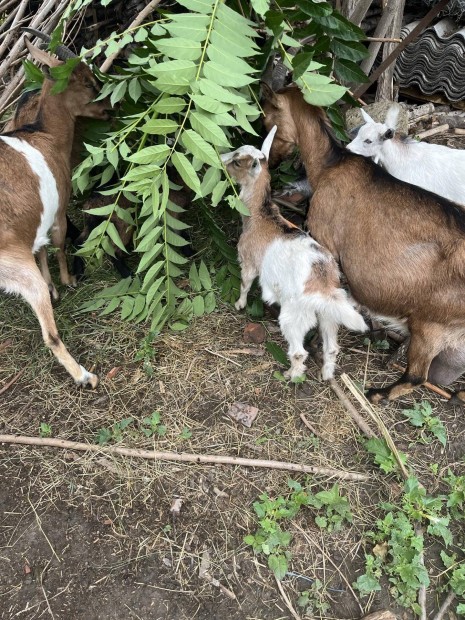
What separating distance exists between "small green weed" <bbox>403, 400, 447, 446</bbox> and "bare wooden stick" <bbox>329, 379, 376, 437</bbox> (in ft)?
0.89

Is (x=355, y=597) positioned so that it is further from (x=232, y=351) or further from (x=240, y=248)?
(x=240, y=248)

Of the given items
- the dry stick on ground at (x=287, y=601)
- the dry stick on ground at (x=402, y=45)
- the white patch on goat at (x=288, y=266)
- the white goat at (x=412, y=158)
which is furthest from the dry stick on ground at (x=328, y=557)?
the dry stick on ground at (x=402, y=45)

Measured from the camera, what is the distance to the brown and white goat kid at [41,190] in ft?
9.70

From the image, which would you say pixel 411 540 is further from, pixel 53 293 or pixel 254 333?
pixel 53 293

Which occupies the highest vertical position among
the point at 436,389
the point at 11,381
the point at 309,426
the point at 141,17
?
the point at 141,17

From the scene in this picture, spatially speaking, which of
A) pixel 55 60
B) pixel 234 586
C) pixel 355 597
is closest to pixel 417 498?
pixel 355 597

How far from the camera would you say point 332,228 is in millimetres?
3252

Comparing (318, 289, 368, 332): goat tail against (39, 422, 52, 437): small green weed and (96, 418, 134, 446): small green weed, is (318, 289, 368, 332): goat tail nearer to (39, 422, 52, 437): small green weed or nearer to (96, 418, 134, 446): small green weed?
(96, 418, 134, 446): small green weed

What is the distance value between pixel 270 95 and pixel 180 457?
94.5 inches

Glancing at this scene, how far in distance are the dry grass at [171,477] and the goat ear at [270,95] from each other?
4.79 feet

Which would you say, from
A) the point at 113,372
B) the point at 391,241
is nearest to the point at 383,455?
the point at 391,241

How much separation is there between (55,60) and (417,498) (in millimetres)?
3548

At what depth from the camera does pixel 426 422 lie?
9.76ft

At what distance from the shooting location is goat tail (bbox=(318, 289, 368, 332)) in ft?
9.03
